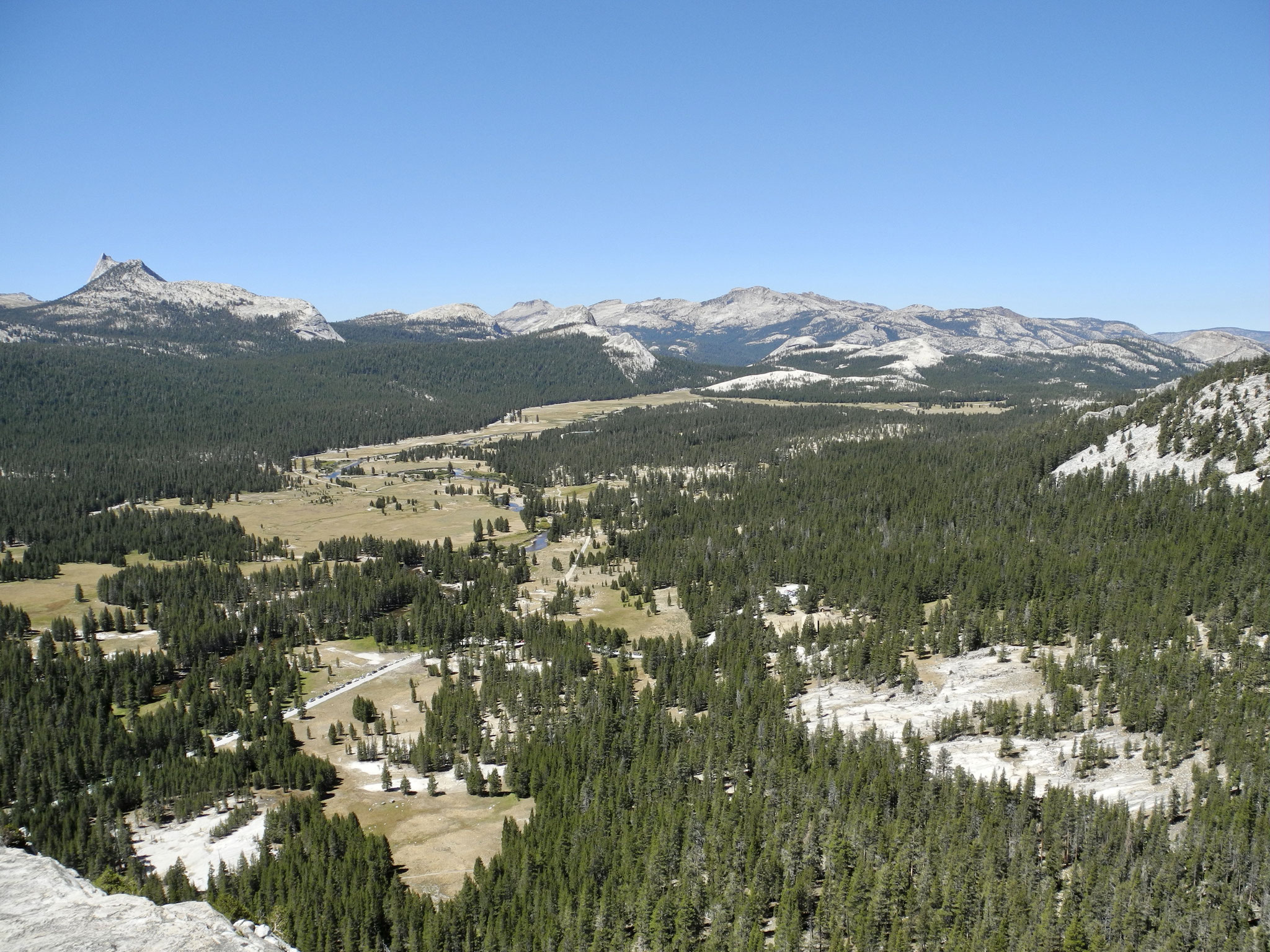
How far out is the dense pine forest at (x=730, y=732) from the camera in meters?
50.7

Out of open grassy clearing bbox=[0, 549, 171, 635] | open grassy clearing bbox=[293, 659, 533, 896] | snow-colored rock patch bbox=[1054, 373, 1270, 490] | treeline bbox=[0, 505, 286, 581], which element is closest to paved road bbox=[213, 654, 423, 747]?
open grassy clearing bbox=[293, 659, 533, 896]

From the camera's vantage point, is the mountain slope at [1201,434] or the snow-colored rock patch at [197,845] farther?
the mountain slope at [1201,434]

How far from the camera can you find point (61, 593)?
12962 centimetres

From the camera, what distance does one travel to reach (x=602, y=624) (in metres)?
117

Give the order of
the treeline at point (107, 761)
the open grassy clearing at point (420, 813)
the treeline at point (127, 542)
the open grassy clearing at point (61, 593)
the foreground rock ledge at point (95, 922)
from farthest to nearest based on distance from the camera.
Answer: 1. the treeline at point (127, 542)
2. the open grassy clearing at point (61, 593)
3. the treeline at point (107, 761)
4. the open grassy clearing at point (420, 813)
5. the foreground rock ledge at point (95, 922)

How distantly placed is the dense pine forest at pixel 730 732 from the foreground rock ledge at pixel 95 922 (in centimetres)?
1513

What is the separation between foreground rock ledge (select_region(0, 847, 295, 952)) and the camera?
1369 inches

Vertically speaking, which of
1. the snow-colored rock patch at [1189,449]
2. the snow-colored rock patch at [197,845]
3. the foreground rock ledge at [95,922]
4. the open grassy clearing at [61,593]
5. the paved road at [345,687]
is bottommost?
the snow-colored rock patch at [197,845]

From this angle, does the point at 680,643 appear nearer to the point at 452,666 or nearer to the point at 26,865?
the point at 452,666

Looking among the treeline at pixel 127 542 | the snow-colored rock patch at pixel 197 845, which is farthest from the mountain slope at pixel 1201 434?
the treeline at pixel 127 542

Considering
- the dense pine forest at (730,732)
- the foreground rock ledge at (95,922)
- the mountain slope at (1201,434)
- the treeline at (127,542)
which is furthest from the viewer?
the treeline at (127,542)

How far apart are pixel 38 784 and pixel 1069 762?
85.1 meters

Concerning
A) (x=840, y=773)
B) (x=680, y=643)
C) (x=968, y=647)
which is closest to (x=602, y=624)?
(x=680, y=643)

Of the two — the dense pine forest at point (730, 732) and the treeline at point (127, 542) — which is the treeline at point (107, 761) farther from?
the treeline at point (127, 542)
